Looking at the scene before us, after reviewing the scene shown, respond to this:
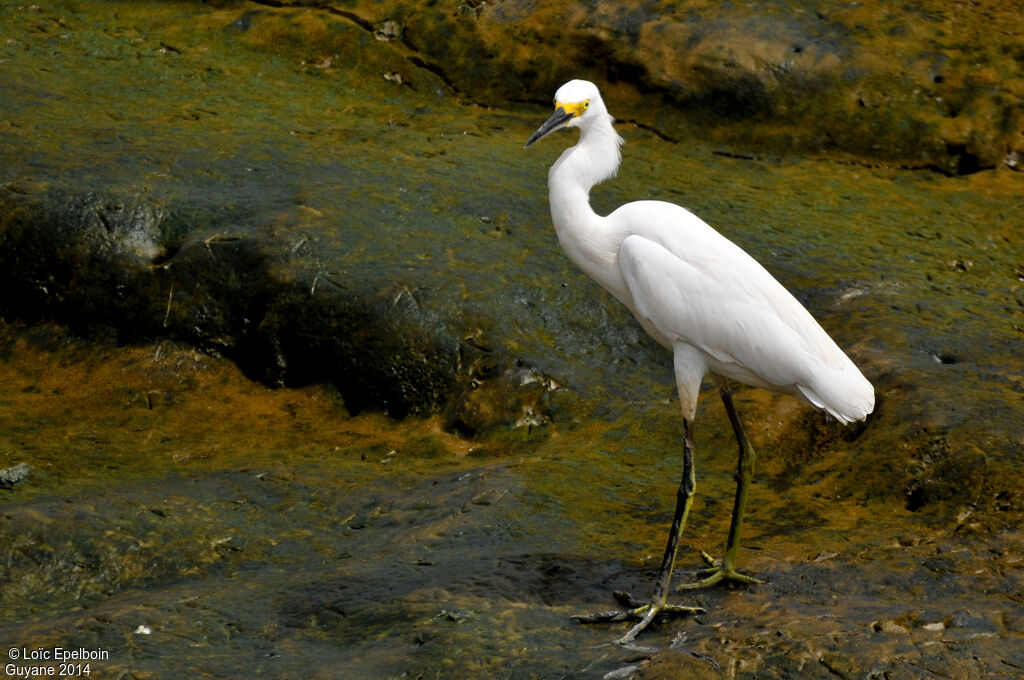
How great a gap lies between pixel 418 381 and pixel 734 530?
242 centimetres

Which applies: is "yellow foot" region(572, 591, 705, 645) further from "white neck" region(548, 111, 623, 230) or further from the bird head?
the bird head

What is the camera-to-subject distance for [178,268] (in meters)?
6.91

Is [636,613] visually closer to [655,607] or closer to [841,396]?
[655,607]

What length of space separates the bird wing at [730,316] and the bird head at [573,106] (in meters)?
0.61

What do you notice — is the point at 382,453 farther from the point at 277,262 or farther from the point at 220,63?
the point at 220,63

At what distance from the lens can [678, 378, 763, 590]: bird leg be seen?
456 cm

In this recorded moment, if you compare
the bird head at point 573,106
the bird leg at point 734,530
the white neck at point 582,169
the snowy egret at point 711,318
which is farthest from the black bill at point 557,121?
the bird leg at point 734,530

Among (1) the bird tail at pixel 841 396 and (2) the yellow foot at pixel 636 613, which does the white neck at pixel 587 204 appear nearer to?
(1) the bird tail at pixel 841 396

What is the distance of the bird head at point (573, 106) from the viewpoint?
5.12 m

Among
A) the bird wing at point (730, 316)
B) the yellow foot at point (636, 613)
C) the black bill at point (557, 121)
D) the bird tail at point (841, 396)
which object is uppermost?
the black bill at point (557, 121)

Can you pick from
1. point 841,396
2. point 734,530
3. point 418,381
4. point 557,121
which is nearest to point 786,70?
point 418,381

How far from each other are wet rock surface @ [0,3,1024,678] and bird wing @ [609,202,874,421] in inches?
28.2

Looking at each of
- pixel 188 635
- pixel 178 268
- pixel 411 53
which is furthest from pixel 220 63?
pixel 188 635

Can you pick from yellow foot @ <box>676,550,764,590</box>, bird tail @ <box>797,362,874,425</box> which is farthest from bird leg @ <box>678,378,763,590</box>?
bird tail @ <box>797,362,874,425</box>
